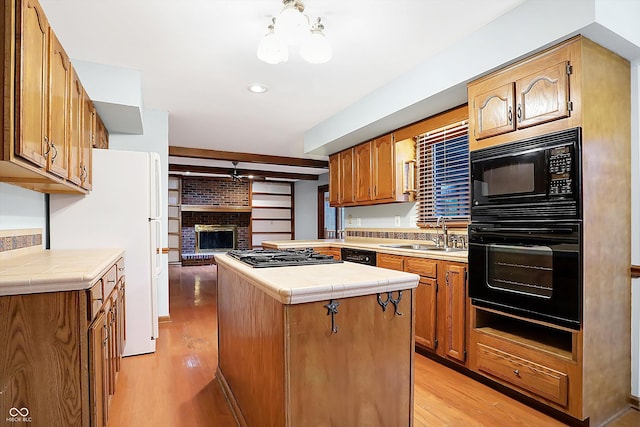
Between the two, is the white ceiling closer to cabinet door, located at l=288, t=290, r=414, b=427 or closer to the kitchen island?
the kitchen island

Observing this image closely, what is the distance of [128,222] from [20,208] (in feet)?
2.33

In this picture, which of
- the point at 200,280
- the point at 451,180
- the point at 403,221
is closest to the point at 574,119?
the point at 451,180

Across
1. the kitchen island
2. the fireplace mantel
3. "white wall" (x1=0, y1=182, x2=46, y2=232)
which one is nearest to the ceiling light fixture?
the kitchen island

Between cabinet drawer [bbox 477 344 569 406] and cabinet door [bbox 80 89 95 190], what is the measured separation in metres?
2.98

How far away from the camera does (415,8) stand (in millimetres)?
2084

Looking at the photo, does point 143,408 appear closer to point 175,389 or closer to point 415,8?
point 175,389

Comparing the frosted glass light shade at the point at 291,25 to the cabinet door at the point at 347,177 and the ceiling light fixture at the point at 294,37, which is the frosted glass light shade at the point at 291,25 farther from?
the cabinet door at the point at 347,177

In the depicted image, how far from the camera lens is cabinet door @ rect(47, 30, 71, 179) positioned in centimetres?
183

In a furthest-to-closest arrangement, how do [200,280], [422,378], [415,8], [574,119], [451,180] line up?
[200,280], [451,180], [422,378], [415,8], [574,119]

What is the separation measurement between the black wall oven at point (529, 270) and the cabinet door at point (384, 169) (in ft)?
4.69

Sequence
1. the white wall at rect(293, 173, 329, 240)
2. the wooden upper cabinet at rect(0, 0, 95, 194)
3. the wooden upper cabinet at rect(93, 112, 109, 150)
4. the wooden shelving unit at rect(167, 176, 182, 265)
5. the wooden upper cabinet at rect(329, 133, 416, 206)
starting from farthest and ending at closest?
the white wall at rect(293, 173, 329, 240) < the wooden shelving unit at rect(167, 176, 182, 265) < the wooden upper cabinet at rect(329, 133, 416, 206) < the wooden upper cabinet at rect(93, 112, 109, 150) < the wooden upper cabinet at rect(0, 0, 95, 194)

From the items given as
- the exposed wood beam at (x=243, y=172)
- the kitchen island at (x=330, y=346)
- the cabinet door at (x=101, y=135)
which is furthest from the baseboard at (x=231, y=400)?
the exposed wood beam at (x=243, y=172)

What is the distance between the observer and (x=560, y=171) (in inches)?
75.4

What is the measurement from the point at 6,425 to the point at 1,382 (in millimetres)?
166
